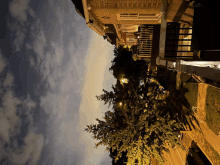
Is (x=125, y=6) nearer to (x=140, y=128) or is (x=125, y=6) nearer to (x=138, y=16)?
(x=138, y=16)

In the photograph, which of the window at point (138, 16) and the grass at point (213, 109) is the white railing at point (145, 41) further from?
the grass at point (213, 109)

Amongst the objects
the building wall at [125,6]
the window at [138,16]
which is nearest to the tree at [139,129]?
the window at [138,16]

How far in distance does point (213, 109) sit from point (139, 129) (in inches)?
250

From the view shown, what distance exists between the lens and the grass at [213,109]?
808 cm

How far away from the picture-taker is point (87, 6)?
277 inches

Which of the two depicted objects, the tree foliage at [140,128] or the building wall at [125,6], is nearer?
the building wall at [125,6]

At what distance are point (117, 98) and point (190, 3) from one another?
11.5m

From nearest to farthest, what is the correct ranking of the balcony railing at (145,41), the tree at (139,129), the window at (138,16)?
1. the window at (138,16)
2. the tree at (139,129)
3. the balcony railing at (145,41)

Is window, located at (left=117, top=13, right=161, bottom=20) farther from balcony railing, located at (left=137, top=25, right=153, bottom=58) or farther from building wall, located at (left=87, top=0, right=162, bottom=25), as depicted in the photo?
balcony railing, located at (left=137, top=25, right=153, bottom=58)

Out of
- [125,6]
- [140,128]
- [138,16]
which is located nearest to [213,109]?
[140,128]

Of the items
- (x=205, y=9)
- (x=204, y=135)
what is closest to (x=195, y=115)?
(x=204, y=135)

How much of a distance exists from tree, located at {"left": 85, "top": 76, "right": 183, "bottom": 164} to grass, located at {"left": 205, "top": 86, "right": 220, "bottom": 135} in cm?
271

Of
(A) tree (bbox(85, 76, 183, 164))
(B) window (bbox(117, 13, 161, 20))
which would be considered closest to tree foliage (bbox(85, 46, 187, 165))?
(A) tree (bbox(85, 76, 183, 164))

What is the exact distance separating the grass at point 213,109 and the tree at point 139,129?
2.71 metres
